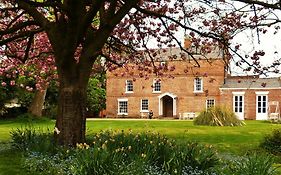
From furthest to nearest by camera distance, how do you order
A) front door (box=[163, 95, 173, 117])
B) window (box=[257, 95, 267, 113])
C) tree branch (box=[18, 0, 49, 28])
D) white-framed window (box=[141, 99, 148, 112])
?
1. front door (box=[163, 95, 173, 117])
2. white-framed window (box=[141, 99, 148, 112])
3. window (box=[257, 95, 267, 113])
4. tree branch (box=[18, 0, 49, 28])

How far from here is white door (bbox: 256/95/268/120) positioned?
45.5 m

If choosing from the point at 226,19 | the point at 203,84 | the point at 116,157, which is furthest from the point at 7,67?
the point at 203,84

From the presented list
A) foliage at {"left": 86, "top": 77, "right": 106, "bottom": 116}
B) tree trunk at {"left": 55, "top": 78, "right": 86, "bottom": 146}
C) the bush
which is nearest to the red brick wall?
foliage at {"left": 86, "top": 77, "right": 106, "bottom": 116}

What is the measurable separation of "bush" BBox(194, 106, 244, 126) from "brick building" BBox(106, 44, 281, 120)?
1382cm

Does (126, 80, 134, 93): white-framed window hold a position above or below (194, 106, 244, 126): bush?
above

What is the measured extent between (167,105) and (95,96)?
8873mm

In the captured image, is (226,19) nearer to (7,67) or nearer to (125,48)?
(125,48)

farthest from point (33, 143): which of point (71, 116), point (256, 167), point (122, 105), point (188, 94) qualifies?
point (122, 105)

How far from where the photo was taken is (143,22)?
14.7 metres

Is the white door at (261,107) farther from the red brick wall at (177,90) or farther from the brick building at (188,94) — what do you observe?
the red brick wall at (177,90)

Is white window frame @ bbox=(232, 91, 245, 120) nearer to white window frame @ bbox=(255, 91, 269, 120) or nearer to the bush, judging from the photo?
white window frame @ bbox=(255, 91, 269, 120)

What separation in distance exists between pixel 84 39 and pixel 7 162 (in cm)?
441

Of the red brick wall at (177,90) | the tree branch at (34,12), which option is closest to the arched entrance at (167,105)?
the red brick wall at (177,90)

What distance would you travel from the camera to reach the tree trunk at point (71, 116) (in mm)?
11094
